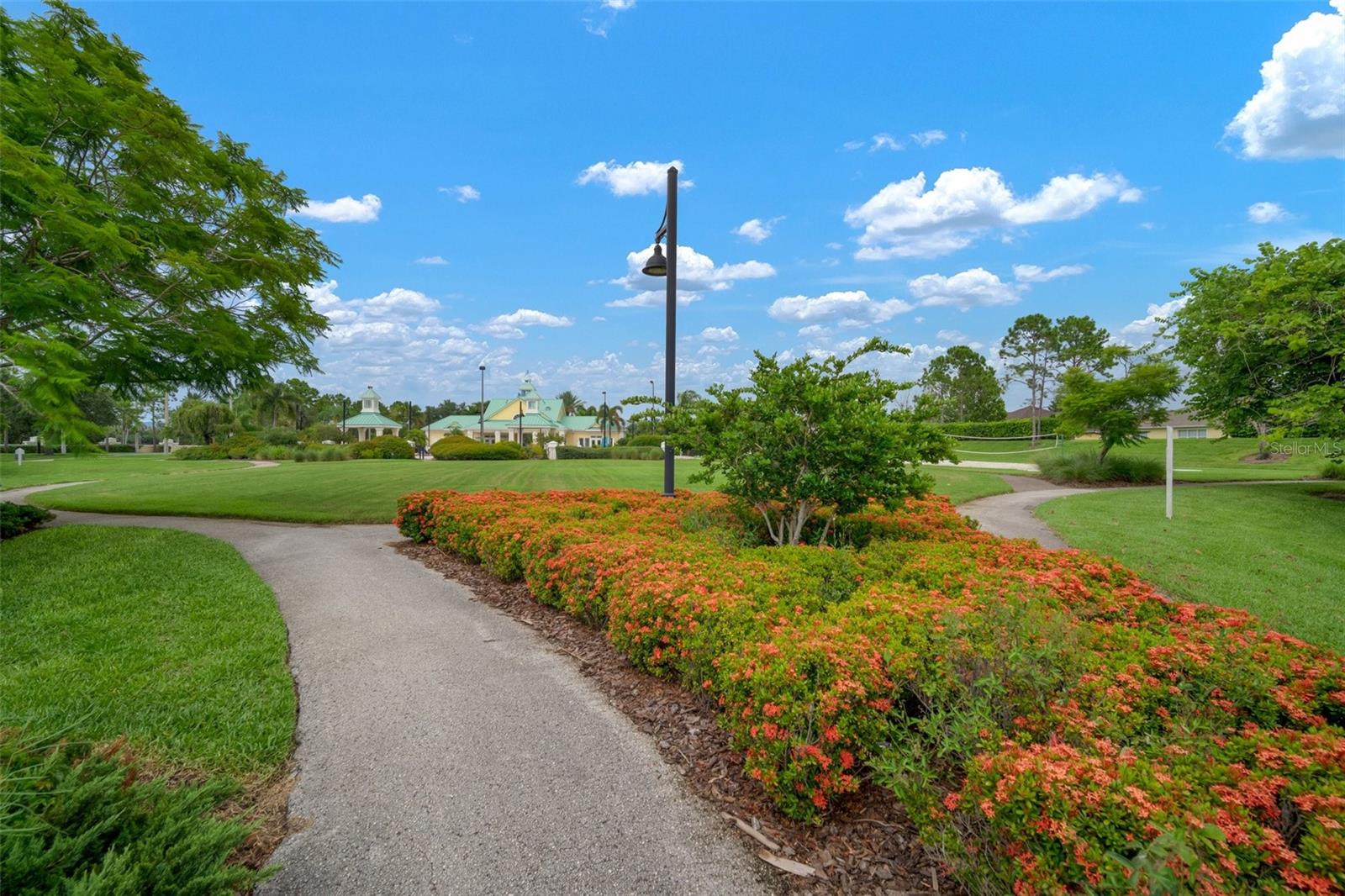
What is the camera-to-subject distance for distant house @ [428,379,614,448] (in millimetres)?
67312

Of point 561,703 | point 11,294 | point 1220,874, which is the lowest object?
point 561,703

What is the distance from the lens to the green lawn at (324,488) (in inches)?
488

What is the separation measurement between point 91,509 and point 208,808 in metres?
14.3

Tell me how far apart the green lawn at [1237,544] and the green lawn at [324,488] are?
12.0 feet

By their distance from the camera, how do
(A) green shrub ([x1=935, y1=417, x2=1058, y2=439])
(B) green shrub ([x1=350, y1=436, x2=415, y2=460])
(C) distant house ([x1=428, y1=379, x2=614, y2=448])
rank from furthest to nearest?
1. (C) distant house ([x1=428, y1=379, x2=614, y2=448])
2. (A) green shrub ([x1=935, y1=417, x2=1058, y2=439])
3. (B) green shrub ([x1=350, y1=436, x2=415, y2=460])

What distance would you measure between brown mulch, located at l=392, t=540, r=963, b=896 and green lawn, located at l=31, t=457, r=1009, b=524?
901 centimetres

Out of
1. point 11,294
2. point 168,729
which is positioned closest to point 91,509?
point 11,294

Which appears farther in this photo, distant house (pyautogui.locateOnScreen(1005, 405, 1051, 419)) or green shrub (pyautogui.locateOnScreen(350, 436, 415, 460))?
distant house (pyautogui.locateOnScreen(1005, 405, 1051, 419))

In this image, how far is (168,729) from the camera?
10.6ft

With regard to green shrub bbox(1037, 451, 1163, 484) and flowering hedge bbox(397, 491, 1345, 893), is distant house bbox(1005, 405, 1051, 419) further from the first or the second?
flowering hedge bbox(397, 491, 1345, 893)

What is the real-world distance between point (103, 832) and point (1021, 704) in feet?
11.5

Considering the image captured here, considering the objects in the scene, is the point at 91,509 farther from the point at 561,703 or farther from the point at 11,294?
the point at 561,703

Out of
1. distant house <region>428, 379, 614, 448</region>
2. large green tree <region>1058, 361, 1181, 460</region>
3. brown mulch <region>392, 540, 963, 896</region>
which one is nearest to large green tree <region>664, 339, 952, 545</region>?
brown mulch <region>392, 540, 963, 896</region>

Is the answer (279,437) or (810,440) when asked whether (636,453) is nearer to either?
(279,437)
